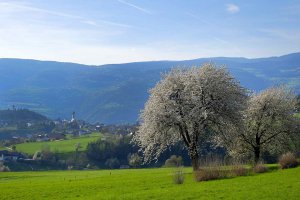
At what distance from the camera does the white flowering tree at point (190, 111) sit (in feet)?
165

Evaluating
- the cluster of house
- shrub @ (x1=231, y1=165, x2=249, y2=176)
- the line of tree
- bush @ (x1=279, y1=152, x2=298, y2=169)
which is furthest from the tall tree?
the cluster of house

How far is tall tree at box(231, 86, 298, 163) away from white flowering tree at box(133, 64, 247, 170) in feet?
29.7

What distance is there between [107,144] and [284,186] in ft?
502

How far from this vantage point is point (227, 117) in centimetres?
5116

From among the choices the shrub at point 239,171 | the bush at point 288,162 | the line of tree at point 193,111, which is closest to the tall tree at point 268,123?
the line of tree at point 193,111

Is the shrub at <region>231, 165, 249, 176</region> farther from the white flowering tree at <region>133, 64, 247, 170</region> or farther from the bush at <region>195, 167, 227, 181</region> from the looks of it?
the white flowering tree at <region>133, 64, 247, 170</region>

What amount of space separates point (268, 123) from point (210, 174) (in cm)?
2282

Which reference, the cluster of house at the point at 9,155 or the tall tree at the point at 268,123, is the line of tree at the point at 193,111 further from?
the cluster of house at the point at 9,155

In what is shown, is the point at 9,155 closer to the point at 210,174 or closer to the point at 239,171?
the point at 210,174

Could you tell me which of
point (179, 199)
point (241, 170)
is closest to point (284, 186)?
point (179, 199)

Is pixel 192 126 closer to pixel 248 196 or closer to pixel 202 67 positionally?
pixel 202 67

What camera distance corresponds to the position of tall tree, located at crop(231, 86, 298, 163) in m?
61.1

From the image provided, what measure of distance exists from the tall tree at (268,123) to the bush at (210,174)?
18.8 m

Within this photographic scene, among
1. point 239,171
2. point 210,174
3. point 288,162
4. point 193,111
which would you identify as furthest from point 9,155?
point 288,162
